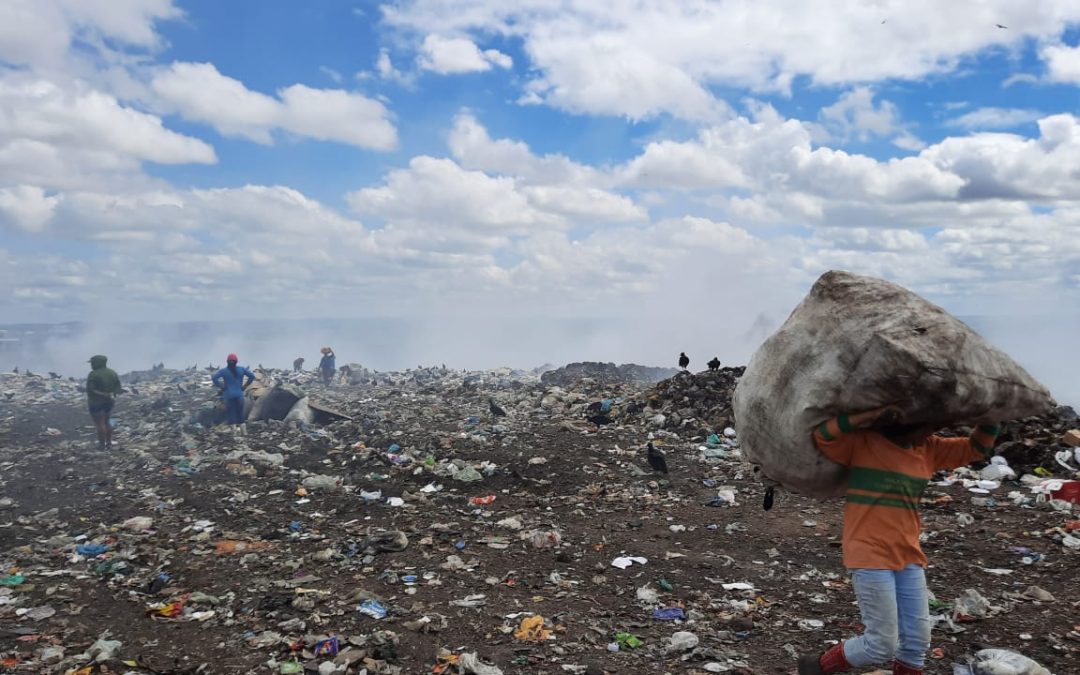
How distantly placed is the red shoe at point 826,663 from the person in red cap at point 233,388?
12.4 meters

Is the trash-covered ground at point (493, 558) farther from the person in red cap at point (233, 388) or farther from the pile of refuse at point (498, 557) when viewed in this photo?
the person in red cap at point (233, 388)

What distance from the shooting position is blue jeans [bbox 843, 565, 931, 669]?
Answer: 268 cm

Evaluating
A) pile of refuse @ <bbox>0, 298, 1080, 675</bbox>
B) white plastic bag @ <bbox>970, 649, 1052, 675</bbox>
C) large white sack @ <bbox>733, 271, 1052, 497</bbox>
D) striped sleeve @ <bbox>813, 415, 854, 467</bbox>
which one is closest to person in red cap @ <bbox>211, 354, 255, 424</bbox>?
pile of refuse @ <bbox>0, 298, 1080, 675</bbox>

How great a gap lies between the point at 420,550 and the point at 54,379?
922 inches

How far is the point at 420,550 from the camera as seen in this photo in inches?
232

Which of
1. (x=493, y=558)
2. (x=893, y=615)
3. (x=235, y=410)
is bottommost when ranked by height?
(x=493, y=558)

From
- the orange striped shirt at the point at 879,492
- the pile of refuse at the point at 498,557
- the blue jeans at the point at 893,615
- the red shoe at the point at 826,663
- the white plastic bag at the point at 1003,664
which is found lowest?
the pile of refuse at the point at 498,557

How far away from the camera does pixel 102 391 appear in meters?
11.4

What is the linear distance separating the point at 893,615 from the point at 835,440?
2.49 ft

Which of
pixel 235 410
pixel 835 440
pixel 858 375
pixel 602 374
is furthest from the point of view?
pixel 602 374

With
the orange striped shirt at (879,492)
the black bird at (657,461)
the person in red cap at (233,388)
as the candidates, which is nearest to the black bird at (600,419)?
the black bird at (657,461)

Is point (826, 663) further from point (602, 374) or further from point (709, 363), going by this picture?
point (602, 374)

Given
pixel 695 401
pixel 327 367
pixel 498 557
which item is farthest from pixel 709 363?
pixel 327 367

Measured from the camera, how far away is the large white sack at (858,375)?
250 cm
